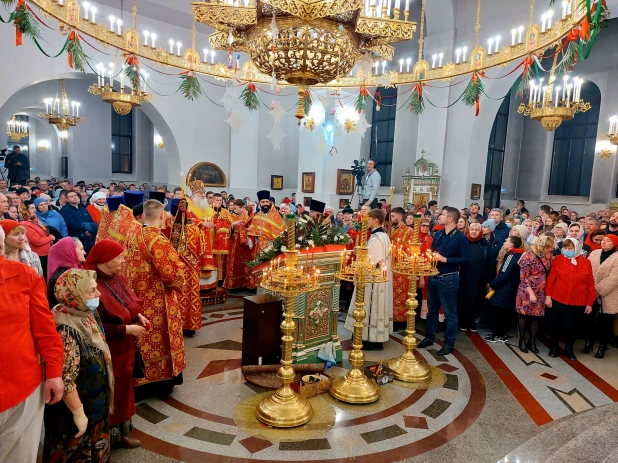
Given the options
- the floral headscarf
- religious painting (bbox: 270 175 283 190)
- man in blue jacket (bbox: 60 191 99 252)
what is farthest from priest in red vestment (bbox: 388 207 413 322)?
religious painting (bbox: 270 175 283 190)

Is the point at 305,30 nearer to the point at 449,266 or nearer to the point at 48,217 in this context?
the point at 449,266

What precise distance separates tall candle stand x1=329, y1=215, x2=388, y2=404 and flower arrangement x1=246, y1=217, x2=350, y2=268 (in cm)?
64

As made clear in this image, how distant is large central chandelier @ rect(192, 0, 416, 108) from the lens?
315 cm

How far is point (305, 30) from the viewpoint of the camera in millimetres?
3203

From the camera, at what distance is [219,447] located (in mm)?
3111

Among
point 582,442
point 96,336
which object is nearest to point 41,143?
point 96,336

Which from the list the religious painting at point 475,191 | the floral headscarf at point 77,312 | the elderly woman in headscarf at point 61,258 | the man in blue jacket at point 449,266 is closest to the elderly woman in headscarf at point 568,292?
the man in blue jacket at point 449,266

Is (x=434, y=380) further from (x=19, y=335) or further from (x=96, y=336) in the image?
(x=19, y=335)

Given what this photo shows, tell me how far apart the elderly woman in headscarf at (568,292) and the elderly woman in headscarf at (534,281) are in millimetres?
89

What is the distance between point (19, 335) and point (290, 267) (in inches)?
70.6

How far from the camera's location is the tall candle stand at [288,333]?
3225 millimetres

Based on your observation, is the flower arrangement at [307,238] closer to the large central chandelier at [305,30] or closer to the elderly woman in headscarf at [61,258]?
the large central chandelier at [305,30]

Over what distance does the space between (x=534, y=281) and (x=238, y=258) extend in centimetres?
492

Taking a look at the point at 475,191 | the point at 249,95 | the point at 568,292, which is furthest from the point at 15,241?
the point at 475,191
